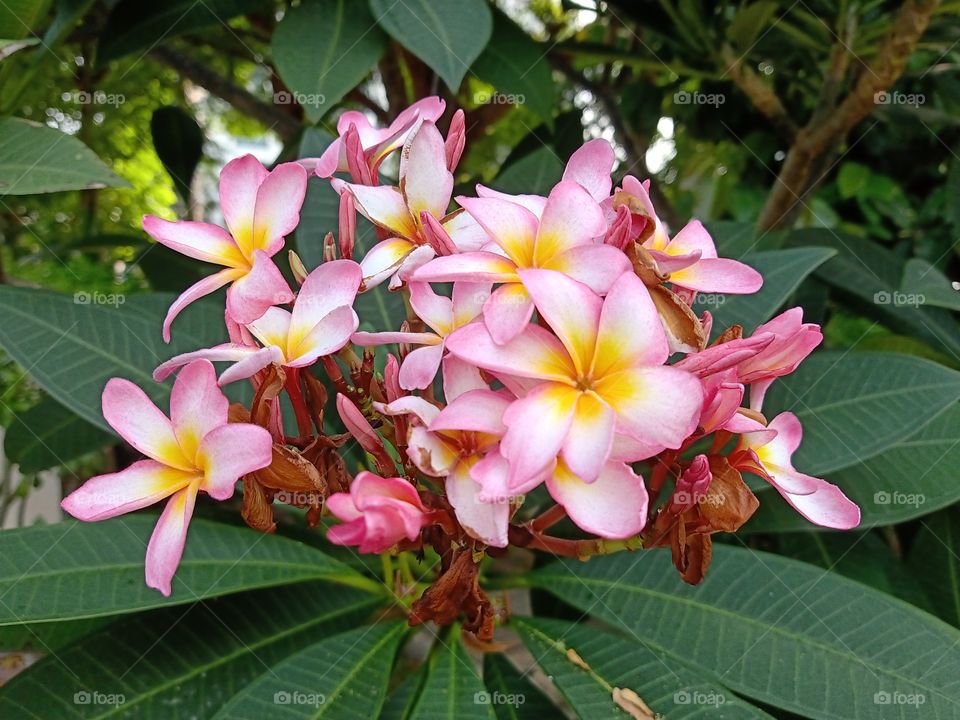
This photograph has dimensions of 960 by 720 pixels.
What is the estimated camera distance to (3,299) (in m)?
0.81

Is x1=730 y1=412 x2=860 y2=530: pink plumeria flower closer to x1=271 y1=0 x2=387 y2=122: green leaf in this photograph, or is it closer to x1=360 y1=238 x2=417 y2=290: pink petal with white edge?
x1=360 y1=238 x2=417 y2=290: pink petal with white edge

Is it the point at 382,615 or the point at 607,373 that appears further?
the point at 382,615

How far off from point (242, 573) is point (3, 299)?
15.1 inches

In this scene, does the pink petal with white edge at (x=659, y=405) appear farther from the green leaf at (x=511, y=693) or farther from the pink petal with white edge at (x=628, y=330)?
the green leaf at (x=511, y=693)

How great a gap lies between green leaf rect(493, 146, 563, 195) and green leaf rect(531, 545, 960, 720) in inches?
21.0

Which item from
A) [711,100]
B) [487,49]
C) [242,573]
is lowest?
[242,573]

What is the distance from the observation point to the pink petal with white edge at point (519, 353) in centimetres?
45

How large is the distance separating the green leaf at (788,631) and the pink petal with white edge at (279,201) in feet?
1.62

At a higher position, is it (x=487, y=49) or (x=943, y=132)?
(x=487, y=49)

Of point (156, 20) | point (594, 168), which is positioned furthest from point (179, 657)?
point (156, 20)

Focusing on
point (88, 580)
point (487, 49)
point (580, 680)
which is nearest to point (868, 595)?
point (580, 680)

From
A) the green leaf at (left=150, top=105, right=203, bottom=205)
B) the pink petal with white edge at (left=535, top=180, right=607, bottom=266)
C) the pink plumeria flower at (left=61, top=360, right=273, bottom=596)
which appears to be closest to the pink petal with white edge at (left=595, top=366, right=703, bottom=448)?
the pink petal with white edge at (left=535, top=180, right=607, bottom=266)

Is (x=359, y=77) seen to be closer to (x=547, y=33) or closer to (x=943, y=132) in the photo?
(x=547, y=33)

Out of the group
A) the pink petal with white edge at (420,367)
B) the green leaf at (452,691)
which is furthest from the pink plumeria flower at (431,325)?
the green leaf at (452,691)
